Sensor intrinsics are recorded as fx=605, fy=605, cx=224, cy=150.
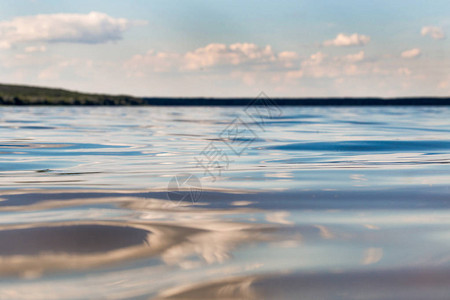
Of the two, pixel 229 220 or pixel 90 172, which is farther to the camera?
pixel 90 172

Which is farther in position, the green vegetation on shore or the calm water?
the green vegetation on shore

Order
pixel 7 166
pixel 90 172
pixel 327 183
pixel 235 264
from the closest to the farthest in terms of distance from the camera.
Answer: pixel 235 264, pixel 327 183, pixel 90 172, pixel 7 166

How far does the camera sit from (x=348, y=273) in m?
2.17

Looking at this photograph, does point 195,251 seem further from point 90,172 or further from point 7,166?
point 7,166

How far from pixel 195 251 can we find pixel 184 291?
0.50 m

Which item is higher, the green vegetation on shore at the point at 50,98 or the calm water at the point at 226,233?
the calm water at the point at 226,233

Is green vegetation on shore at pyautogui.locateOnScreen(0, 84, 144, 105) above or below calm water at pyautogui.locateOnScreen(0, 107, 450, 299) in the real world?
below

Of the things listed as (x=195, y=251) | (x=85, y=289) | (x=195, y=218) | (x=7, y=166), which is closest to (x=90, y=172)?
(x=7, y=166)

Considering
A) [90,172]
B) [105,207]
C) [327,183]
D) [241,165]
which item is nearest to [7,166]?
[90,172]

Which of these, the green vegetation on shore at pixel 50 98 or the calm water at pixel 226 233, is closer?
the calm water at pixel 226 233

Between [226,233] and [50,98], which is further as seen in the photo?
[50,98]

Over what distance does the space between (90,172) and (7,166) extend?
1100 mm

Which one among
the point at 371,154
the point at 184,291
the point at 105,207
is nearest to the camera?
the point at 184,291

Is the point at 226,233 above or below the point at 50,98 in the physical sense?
above
